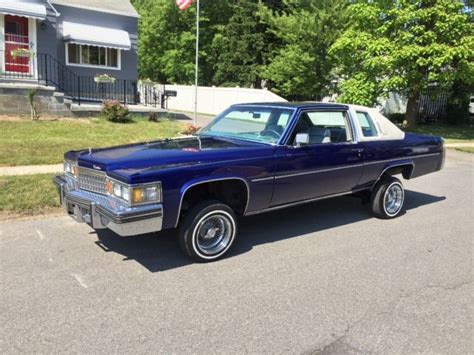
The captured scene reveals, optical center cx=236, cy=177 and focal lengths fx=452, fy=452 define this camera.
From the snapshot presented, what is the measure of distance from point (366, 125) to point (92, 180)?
3.91 m

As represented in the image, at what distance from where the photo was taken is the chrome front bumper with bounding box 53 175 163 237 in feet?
13.6

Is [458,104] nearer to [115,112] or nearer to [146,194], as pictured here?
[115,112]

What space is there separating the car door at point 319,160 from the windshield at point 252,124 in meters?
0.21

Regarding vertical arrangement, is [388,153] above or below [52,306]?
above

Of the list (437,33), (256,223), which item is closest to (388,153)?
(256,223)

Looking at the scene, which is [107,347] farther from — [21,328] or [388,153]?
[388,153]

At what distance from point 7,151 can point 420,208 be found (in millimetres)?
8490

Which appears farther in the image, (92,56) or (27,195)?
(92,56)

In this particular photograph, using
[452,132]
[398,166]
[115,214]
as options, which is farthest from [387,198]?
[452,132]

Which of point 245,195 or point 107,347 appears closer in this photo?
point 107,347

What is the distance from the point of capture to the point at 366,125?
6523 millimetres

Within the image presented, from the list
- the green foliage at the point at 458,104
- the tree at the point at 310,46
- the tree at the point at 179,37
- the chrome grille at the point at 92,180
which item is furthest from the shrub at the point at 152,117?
the tree at the point at 179,37

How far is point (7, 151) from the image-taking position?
Answer: 9.91m

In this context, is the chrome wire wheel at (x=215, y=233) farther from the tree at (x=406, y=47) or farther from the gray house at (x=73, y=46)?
the tree at (x=406, y=47)
